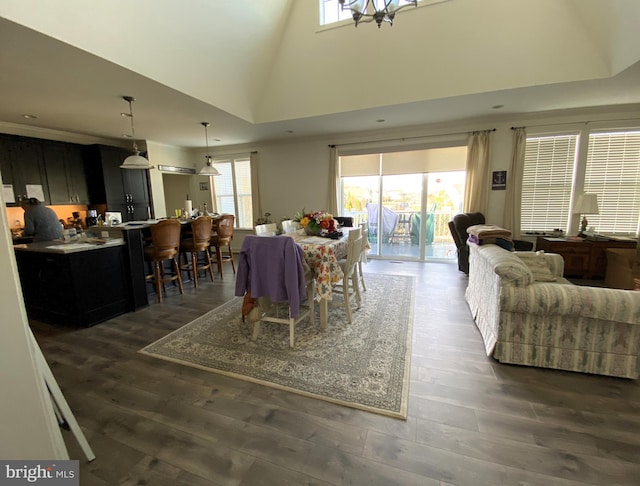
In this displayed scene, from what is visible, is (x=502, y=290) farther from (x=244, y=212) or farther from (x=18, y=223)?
(x=18, y=223)

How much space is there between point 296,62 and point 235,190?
3754mm

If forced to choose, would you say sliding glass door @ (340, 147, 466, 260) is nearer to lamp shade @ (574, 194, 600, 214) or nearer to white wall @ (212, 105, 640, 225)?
white wall @ (212, 105, 640, 225)

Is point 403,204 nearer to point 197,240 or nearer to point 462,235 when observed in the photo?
point 462,235

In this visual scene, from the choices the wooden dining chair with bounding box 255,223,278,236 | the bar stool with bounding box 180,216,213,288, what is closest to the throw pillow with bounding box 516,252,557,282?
the wooden dining chair with bounding box 255,223,278,236

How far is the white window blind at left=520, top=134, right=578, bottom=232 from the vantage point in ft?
14.9

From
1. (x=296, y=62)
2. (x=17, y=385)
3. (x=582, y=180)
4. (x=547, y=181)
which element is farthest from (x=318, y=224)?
(x=582, y=180)

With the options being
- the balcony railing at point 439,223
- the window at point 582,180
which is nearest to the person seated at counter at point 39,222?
the balcony railing at point 439,223

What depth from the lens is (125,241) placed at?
3.38 metres

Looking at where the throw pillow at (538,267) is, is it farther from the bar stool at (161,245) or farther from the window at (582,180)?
the bar stool at (161,245)

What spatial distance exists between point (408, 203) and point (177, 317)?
184 inches

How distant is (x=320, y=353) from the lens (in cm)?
239

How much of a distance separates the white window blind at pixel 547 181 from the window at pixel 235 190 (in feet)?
19.4

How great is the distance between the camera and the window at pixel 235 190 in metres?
6.92

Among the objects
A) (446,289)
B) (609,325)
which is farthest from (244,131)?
(609,325)
